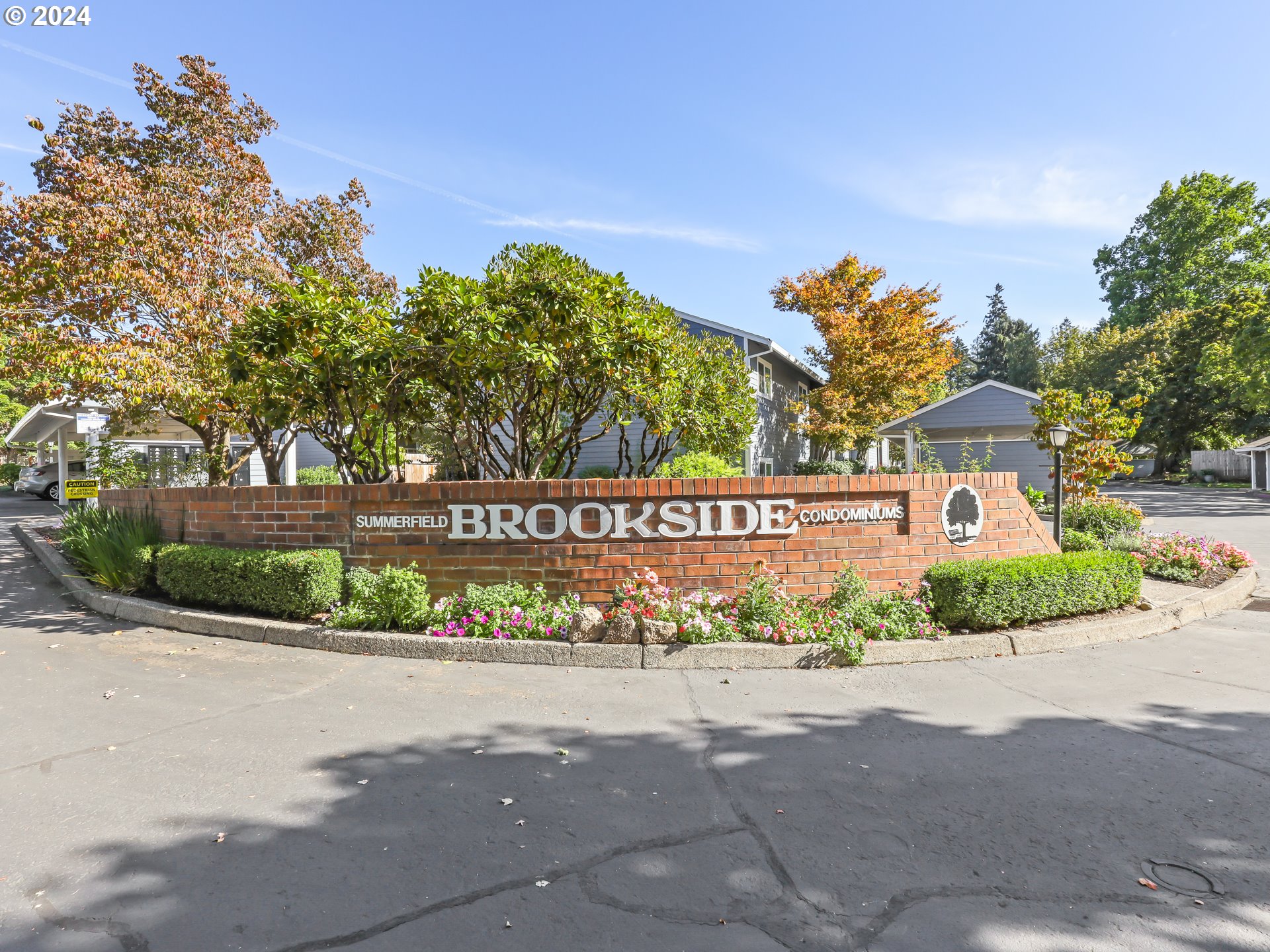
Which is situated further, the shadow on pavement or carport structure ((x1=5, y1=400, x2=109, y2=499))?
carport structure ((x1=5, y1=400, x2=109, y2=499))

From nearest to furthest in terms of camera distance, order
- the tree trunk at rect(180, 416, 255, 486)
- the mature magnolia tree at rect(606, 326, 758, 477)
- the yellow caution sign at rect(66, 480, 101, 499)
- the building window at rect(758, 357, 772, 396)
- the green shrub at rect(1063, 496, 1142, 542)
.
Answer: the mature magnolia tree at rect(606, 326, 758, 477) → the green shrub at rect(1063, 496, 1142, 542) → the tree trunk at rect(180, 416, 255, 486) → the yellow caution sign at rect(66, 480, 101, 499) → the building window at rect(758, 357, 772, 396)

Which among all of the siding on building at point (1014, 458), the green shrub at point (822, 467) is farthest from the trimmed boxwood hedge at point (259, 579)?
the siding on building at point (1014, 458)

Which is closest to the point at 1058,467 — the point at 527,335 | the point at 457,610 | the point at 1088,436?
the point at 1088,436

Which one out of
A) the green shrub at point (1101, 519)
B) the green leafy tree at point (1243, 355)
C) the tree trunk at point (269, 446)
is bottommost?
the green shrub at point (1101, 519)

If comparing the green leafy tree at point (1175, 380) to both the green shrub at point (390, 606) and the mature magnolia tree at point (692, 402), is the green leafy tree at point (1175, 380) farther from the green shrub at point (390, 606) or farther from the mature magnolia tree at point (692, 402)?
the green shrub at point (390, 606)

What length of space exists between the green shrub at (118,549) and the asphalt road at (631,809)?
2.76 meters

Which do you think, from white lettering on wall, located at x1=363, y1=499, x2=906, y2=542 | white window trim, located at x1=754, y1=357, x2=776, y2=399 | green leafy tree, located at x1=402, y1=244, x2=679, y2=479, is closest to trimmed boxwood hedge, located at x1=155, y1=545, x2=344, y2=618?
white lettering on wall, located at x1=363, y1=499, x2=906, y2=542

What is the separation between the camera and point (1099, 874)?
2.72 metres

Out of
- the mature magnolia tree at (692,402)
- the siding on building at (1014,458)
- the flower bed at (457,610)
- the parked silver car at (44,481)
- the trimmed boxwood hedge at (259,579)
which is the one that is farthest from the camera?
the parked silver car at (44,481)

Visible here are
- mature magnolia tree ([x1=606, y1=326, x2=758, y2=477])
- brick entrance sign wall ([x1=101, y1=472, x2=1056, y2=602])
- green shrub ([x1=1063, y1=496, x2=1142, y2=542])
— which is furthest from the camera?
green shrub ([x1=1063, y1=496, x2=1142, y2=542])

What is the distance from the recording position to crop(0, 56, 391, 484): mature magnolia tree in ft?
29.9

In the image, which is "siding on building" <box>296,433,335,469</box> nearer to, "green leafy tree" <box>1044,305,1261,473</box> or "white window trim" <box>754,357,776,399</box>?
"white window trim" <box>754,357,776,399</box>

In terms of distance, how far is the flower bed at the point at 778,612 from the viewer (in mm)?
5727

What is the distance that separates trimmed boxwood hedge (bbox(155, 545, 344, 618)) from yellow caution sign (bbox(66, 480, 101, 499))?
24.6 ft
